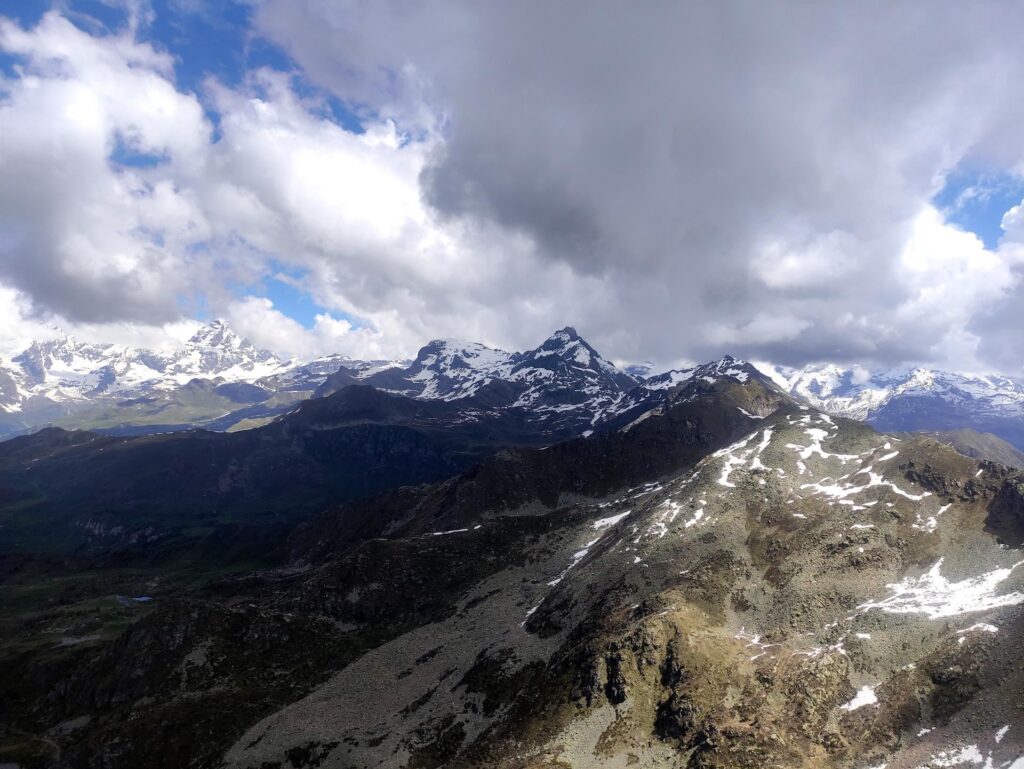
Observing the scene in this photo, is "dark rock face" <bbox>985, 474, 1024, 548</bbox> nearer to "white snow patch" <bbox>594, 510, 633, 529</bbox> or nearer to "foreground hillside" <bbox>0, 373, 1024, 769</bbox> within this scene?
"foreground hillside" <bbox>0, 373, 1024, 769</bbox>

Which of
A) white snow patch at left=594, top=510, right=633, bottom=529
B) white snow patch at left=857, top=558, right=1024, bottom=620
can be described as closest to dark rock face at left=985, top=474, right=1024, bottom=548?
white snow patch at left=857, top=558, right=1024, bottom=620

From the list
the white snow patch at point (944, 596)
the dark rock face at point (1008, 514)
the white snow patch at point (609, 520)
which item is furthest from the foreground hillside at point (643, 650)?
the white snow patch at point (609, 520)

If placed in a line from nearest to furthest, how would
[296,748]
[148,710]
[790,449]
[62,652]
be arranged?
1. [296,748]
2. [148,710]
3. [62,652]
4. [790,449]

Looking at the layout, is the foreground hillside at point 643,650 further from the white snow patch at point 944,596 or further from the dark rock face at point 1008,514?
the white snow patch at point 944,596

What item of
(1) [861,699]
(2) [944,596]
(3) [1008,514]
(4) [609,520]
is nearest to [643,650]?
(1) [861,699]

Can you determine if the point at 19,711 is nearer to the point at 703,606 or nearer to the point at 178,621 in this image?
the point at 178,621

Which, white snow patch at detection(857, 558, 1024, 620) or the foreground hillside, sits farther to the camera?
white snow patch at detection(857, 558, 1024, 620)

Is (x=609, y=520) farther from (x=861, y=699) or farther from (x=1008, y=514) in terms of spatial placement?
(x=861, y=699)

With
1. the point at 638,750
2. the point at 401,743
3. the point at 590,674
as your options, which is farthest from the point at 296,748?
the point at 638,750
